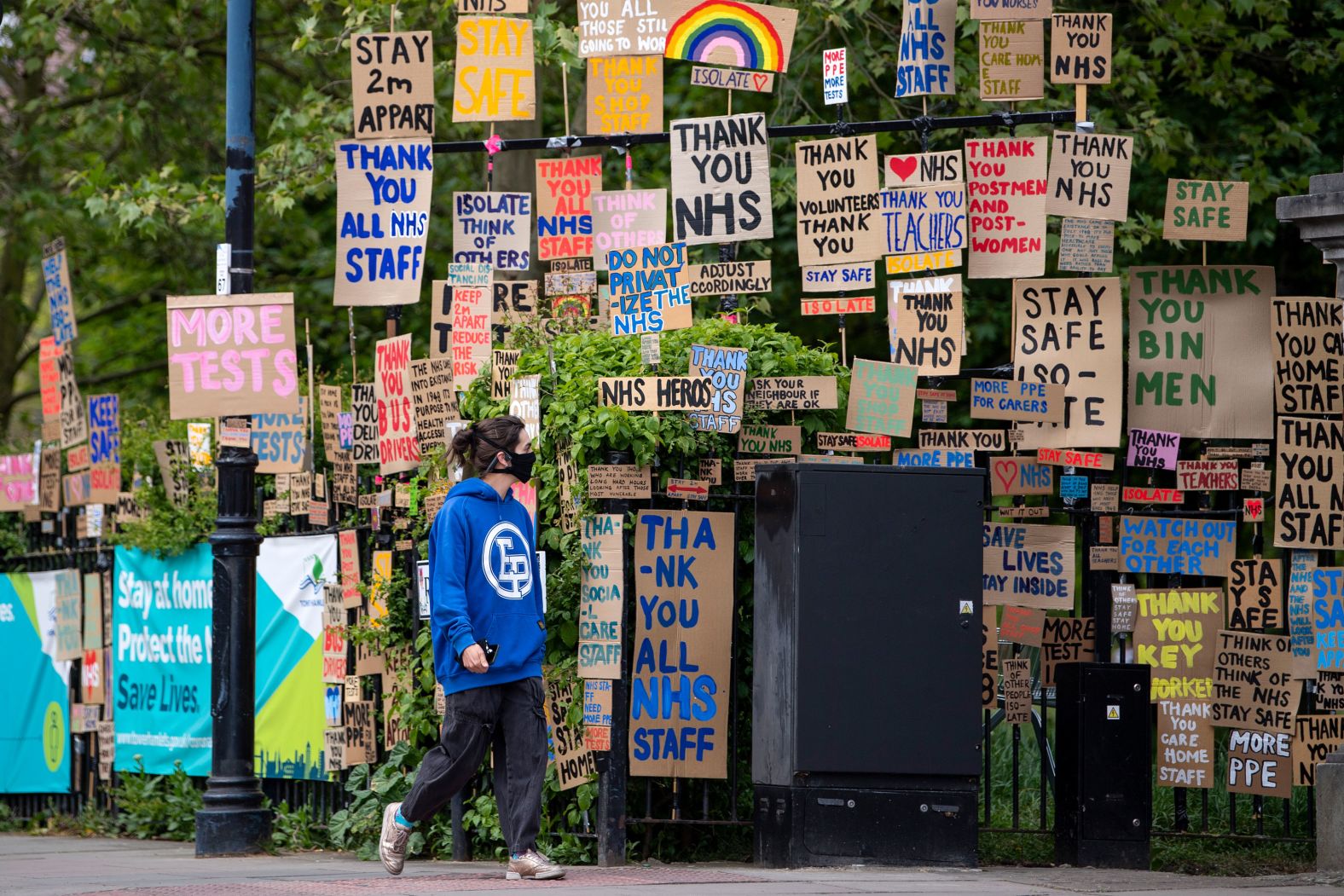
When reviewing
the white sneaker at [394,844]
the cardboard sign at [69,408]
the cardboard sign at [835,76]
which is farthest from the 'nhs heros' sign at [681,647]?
the cardboard sign at [69,408]

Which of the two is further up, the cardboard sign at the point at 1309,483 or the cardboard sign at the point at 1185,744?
the cardboard sign at the point at 1309,483

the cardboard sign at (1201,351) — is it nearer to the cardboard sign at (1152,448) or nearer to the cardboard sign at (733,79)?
the cardboard sign at (1152,448)

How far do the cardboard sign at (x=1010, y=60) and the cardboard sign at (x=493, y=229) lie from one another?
291cm

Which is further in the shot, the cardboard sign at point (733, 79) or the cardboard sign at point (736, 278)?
the cardboard sign at point (733, 79)

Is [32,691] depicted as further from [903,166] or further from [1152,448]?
[1152,448]

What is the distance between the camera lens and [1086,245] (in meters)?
9.87

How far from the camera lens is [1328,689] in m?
9.12

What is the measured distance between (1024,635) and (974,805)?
1585mm

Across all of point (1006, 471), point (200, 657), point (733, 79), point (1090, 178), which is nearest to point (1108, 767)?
point (1006, 471)

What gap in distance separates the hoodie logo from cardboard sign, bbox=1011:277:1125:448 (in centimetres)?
316

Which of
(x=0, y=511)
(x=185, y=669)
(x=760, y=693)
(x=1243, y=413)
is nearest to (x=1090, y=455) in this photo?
(x=1243, y=413)

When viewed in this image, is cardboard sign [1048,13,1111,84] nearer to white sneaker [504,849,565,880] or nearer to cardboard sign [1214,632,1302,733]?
cardboard sign [1214,632,1302,733]

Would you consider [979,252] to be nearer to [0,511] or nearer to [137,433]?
[137,433]

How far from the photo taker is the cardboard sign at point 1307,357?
9.33m
